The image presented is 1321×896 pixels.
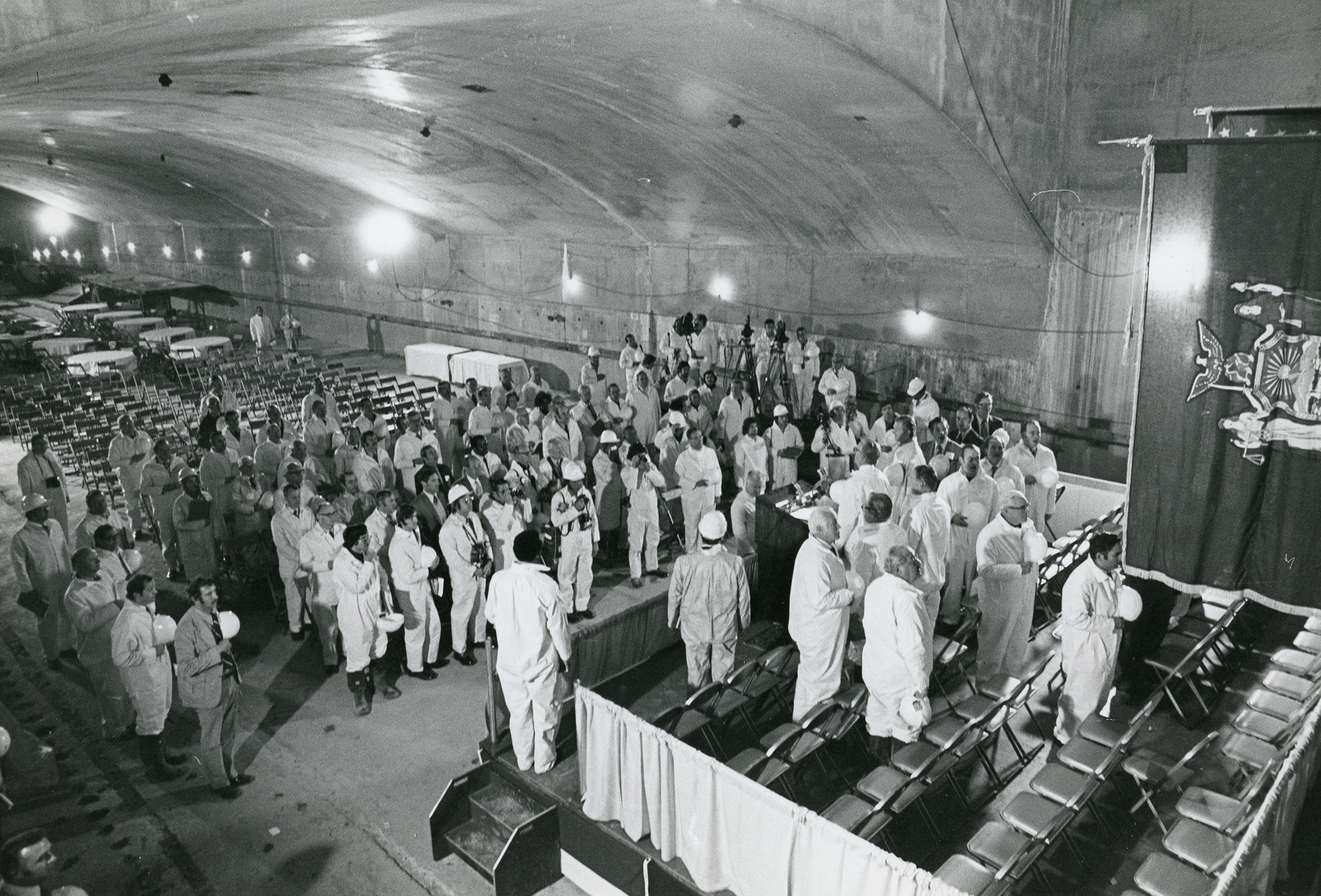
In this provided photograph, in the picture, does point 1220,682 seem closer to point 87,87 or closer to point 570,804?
point 570,804

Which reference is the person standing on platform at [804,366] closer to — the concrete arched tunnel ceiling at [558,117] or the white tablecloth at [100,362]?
the concrete arched tunnel ceiling at [558,117]

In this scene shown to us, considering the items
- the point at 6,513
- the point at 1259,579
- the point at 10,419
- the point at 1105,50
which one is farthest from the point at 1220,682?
the point at 10,419

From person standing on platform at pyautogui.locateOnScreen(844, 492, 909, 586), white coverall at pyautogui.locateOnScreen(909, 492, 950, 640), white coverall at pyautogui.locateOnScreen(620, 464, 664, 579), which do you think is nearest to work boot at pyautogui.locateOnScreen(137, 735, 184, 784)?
white coverall at pyautogui.locateOnScreen(620, 464, 664, 579)

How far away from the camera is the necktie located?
654 centimetres

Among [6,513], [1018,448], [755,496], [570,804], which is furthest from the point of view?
[6,513]

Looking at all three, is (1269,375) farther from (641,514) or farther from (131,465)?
(131,465)

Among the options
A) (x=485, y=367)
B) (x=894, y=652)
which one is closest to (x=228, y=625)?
(x=894, y=652)

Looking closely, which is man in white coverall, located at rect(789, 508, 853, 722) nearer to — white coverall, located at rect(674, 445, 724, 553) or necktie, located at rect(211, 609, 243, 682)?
white coverall, located at rect(674, 445, 724, 553)

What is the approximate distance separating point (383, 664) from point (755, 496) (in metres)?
4.13

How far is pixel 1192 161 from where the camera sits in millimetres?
5586

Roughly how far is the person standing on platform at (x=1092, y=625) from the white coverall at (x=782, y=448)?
212 inches

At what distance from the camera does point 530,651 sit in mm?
6488

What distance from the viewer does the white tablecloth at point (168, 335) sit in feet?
75.7

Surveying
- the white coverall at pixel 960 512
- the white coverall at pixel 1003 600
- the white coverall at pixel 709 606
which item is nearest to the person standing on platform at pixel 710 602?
the white coverall at pixel 709 606
